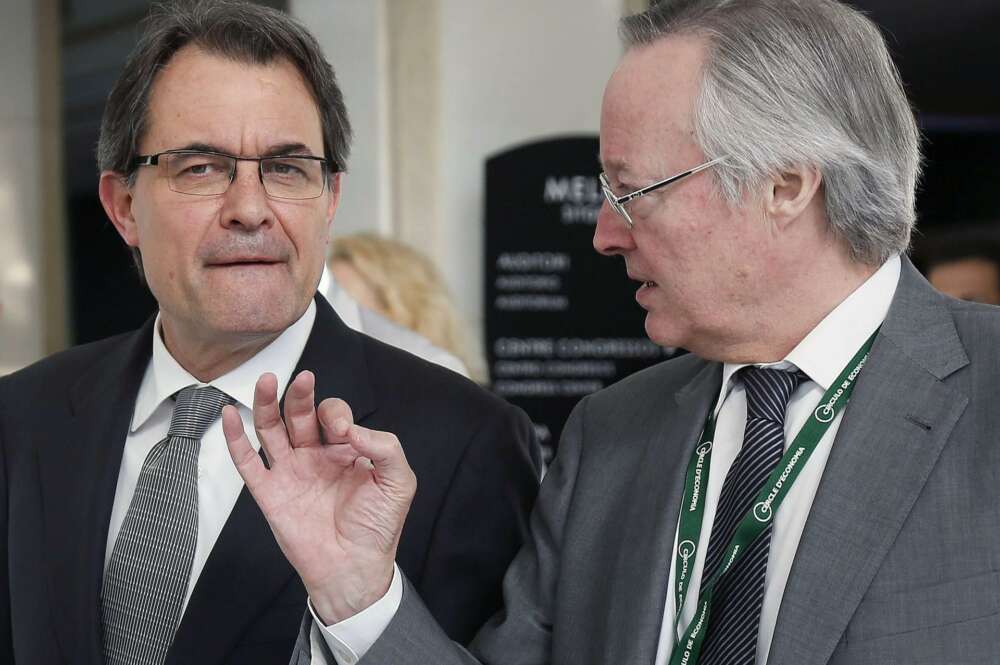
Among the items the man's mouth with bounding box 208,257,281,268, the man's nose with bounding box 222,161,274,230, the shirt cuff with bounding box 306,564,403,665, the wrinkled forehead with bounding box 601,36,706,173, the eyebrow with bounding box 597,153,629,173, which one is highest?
the wrinkled forehead with bounding box 601,36,706,173

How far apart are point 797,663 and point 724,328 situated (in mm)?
509

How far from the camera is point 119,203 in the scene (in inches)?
87.7

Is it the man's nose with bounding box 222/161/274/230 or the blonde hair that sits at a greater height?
the man's nose with bounding box 222/161/274/230

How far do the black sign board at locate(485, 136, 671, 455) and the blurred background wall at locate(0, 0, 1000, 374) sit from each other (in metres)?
0.13

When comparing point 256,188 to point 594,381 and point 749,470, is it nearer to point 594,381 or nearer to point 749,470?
point 749,470

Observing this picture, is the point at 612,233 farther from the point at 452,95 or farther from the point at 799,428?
the point at 452,95

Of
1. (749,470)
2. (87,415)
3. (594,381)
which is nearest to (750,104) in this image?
(749,470)

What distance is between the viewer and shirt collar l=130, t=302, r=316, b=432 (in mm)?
2100

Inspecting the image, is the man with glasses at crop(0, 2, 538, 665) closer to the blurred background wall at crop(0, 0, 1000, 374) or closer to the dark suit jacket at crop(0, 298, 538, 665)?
the dark suit jacket at crop(0, 298, 538, 665)

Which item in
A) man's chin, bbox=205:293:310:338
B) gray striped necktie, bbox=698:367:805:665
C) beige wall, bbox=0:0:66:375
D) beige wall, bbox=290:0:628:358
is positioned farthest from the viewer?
beige wall, bbox=290:0:628:358

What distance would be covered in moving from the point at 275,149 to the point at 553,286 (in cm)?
368

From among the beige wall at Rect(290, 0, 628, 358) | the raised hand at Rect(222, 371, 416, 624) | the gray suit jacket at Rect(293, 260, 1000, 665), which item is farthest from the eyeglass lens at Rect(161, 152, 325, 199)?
the beige wall at Rect(290, 0, 628, 358)

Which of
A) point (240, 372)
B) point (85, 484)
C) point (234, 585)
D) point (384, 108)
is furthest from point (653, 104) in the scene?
point (384, 108)

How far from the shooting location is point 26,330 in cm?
525
